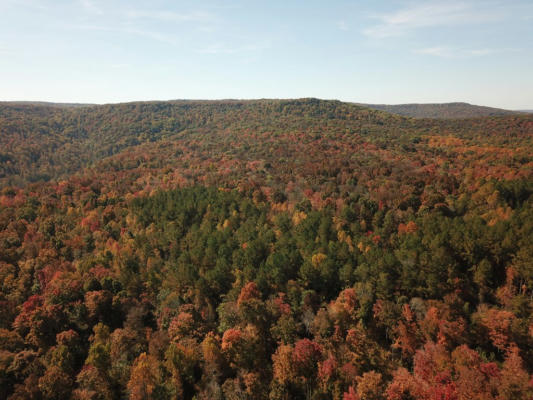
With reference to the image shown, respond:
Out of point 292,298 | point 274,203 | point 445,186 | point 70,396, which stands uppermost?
point 445,186

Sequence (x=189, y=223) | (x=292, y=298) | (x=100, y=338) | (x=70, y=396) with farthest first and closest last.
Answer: (x=189, y=223)
(x=292, y=298)
(x=100, y=338)
(x=70, y=396)

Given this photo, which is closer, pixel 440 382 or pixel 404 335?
pixel 440 382

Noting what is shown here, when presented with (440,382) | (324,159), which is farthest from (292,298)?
(324,159)

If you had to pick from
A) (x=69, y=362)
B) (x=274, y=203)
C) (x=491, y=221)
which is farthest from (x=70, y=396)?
(x=491, y=221)

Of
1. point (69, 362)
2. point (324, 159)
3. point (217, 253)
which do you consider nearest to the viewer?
point (69, 362)

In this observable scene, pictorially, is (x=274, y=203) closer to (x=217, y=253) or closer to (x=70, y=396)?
(x=217, y=253)

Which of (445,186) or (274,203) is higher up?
(445,186)
